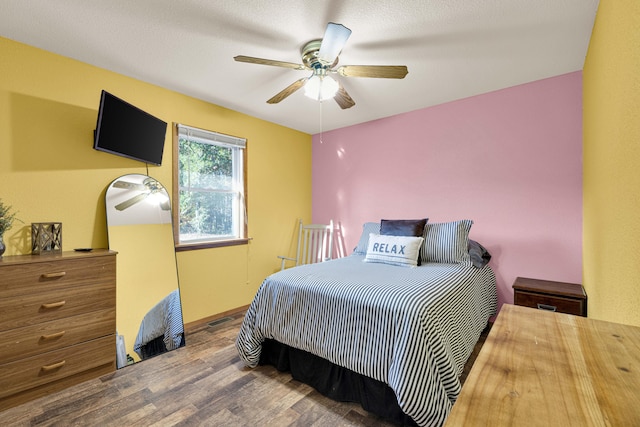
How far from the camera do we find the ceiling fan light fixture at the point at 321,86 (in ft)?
6.75

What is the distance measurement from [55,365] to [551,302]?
3.56 meters

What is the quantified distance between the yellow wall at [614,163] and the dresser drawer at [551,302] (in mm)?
101

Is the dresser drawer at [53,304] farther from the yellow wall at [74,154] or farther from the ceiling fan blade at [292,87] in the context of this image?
the ceiling fan blade at [292,87]

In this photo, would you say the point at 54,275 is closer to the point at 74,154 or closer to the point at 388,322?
the point at 74,154

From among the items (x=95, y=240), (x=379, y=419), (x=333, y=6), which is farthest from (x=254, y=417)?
(x=333, y=6)

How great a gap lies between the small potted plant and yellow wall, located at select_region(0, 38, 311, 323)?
4 centimetres

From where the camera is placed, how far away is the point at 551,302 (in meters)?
2.29

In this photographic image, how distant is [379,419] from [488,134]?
8.91 feet

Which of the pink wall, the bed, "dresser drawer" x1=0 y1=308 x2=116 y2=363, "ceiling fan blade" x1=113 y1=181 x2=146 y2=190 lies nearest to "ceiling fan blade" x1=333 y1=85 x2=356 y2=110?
the pink wall

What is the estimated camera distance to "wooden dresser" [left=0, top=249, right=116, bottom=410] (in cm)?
179

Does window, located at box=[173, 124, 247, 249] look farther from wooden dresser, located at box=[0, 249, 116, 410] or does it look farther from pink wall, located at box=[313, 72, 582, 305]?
pink wall, located at box=[313, 72, 582, 305]

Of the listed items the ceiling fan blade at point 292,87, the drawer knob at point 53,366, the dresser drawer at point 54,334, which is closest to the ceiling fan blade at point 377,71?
the ceiling fan blade at point 292,87

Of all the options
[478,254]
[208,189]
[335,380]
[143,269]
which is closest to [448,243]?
[478,254]

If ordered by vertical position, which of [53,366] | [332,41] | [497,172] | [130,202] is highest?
[332,41]
